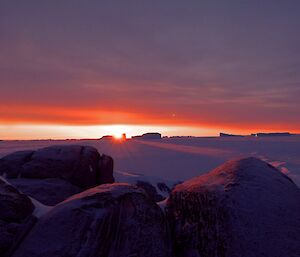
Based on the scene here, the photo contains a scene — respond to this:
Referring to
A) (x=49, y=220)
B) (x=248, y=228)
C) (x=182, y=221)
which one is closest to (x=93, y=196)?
(x=49, y=220)

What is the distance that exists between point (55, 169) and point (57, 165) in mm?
202

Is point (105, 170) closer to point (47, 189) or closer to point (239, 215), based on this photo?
point (47, 189)


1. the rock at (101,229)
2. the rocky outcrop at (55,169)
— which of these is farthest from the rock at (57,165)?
the rock at (101,229)

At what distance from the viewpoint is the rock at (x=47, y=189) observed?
12305 mm

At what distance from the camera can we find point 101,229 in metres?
4.92

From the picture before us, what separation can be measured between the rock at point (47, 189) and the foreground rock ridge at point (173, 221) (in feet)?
22.3

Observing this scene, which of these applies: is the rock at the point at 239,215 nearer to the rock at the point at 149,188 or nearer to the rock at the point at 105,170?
the rock at the point at 105,170

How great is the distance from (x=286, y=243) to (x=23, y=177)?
38.8 ft

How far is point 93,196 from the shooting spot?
534 centimetres

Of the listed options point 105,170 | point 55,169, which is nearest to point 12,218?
point 55,169

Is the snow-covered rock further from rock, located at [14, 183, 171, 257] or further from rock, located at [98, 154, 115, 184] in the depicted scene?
rock, located at [14, 183, 171, 257]

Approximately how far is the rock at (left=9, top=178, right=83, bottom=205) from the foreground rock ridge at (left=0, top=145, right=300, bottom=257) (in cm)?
681

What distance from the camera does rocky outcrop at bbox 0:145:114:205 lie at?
Result: 13.1 m

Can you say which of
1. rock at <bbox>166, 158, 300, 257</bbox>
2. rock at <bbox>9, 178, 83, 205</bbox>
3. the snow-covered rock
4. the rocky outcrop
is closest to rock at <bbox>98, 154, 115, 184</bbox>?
the rocky outcrop
